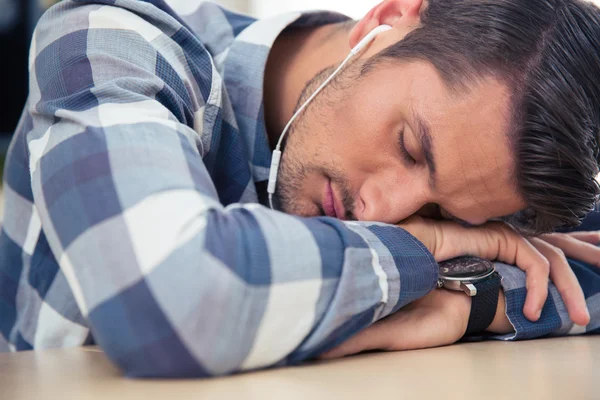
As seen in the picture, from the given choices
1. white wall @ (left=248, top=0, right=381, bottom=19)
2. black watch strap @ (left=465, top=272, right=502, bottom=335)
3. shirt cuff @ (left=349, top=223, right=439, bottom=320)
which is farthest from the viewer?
white wall @ (left=248, top=0, right=381, bottom=19)

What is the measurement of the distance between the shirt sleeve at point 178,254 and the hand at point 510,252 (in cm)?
18

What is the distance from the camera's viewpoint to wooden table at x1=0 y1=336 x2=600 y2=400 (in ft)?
2.08

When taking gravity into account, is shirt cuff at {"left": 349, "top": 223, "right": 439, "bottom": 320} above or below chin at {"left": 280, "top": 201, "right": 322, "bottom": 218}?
above

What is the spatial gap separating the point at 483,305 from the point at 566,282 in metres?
0.21

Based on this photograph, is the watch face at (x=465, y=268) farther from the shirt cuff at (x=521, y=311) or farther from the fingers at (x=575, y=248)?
the fingers at (x=575, y=248)

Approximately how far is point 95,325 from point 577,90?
2.58 feet

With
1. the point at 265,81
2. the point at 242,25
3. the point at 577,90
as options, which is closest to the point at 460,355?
the point at 577,90

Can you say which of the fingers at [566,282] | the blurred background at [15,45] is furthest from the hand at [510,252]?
the blurred background at [15,45]

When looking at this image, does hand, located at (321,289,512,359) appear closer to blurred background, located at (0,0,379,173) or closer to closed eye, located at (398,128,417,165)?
closed eye, located at (398,128,417,165)

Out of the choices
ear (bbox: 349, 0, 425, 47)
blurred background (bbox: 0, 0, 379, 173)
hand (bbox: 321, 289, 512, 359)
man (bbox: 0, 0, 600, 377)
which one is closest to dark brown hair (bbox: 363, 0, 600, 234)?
man (bbox: 0, 0, 600, 377)

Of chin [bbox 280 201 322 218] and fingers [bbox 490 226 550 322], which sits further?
chin [bbox 280 201 322 218]

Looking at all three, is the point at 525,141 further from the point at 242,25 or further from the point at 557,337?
the point at 242,25

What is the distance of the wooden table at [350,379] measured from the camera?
2.08 ft

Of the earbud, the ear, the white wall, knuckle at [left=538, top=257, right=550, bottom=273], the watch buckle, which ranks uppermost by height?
the ear
